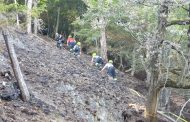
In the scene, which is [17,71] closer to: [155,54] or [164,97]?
[155,54]

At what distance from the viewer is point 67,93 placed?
1994 cm

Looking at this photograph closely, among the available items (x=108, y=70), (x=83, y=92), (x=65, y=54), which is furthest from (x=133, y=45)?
(x=83, y=92)

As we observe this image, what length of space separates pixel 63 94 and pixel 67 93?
1.52ft

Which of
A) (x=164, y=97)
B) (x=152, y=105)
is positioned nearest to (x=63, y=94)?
(x=152, y=105)

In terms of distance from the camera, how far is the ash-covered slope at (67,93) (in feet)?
53.9

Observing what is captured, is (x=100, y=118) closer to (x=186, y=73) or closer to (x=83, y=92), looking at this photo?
(x=83, y=92)

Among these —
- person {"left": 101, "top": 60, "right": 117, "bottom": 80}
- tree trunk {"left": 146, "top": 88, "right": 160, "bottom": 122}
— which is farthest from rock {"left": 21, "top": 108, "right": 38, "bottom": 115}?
person {"left": 101, "top": 60, "right": 117, "bottom": 80}

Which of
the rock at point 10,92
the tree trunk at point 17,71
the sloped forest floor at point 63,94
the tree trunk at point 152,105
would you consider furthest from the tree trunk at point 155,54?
the rock at point 10,92

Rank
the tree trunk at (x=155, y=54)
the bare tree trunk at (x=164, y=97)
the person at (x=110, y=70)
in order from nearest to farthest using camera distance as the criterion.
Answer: the tree trunk at (x=155, y=54) → the person at (x=110, y=70) → the bare tree trunk at (x=164, y=97)

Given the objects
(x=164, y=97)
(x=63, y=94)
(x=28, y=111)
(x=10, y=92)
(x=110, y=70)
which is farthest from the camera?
(x=164, y=97)

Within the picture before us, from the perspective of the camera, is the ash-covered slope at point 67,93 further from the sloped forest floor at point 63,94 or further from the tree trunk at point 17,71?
the tree trunk at point 17,71

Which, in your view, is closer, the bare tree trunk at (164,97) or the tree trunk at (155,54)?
the tree trunk at (155,54)

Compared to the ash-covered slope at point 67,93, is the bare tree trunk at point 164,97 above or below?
below

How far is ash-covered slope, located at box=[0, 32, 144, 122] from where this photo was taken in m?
16.4
